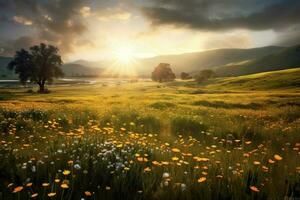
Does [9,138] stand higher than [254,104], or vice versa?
[9,138]

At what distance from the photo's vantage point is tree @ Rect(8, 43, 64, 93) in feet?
269

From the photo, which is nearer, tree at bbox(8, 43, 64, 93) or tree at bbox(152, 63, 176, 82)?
tree at bbox(8, 43, 64, 93)

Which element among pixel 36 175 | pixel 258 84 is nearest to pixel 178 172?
pixel 36 175

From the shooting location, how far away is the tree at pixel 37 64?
81.9 metres

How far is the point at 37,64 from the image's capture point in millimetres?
82375

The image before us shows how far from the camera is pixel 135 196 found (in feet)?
11.0

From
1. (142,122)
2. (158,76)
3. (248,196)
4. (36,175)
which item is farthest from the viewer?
(158,76)

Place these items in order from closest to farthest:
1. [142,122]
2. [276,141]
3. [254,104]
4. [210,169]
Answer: [210,169] < [276,141] < [142,122] < [254,104]

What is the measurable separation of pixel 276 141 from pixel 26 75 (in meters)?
87.0

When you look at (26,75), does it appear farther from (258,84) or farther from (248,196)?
(248,196)

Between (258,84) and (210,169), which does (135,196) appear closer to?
(210,169)

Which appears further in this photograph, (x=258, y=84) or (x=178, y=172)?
(x=258, y=84)

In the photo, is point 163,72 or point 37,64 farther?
point 163,72

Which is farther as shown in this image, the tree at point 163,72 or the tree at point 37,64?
the tree at point 163,72
